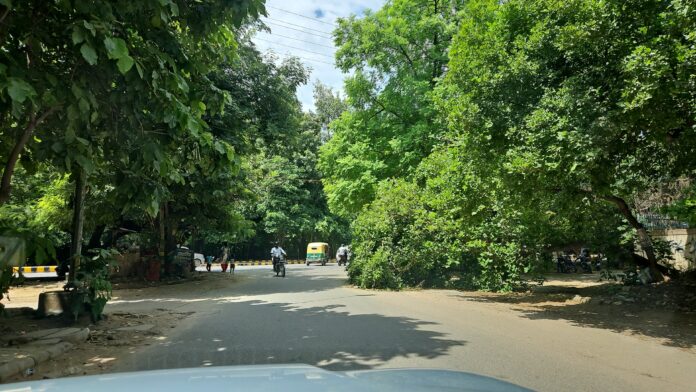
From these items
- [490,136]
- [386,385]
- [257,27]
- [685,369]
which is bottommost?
[685,369]

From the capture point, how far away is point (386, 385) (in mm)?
2746

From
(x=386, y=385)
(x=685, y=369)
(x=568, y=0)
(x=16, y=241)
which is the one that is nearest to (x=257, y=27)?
(x=568, y=0)

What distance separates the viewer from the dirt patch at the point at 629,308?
10092 millimetres

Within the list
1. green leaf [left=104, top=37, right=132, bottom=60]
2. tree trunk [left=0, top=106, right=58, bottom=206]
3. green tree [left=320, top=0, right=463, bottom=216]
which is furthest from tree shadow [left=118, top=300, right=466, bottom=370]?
green tree [left=320, top=0, right=463, bottom=216]

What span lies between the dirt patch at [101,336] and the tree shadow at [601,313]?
8024mm

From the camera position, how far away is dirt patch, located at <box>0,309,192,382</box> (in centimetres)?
691

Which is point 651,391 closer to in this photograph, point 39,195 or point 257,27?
point 257,27

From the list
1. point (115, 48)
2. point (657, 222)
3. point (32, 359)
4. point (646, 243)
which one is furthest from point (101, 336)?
point (657, 222)

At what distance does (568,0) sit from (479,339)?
6450 millimetres

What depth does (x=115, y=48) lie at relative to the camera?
5.10m

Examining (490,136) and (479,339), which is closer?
(479,339)

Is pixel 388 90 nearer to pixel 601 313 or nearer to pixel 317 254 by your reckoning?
pixel 601 313

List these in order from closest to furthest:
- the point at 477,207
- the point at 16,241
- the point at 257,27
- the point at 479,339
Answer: the point at 16,241 < the point at 479,339 < the point at 477,207 < the point at 257,27

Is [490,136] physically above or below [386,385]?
above
